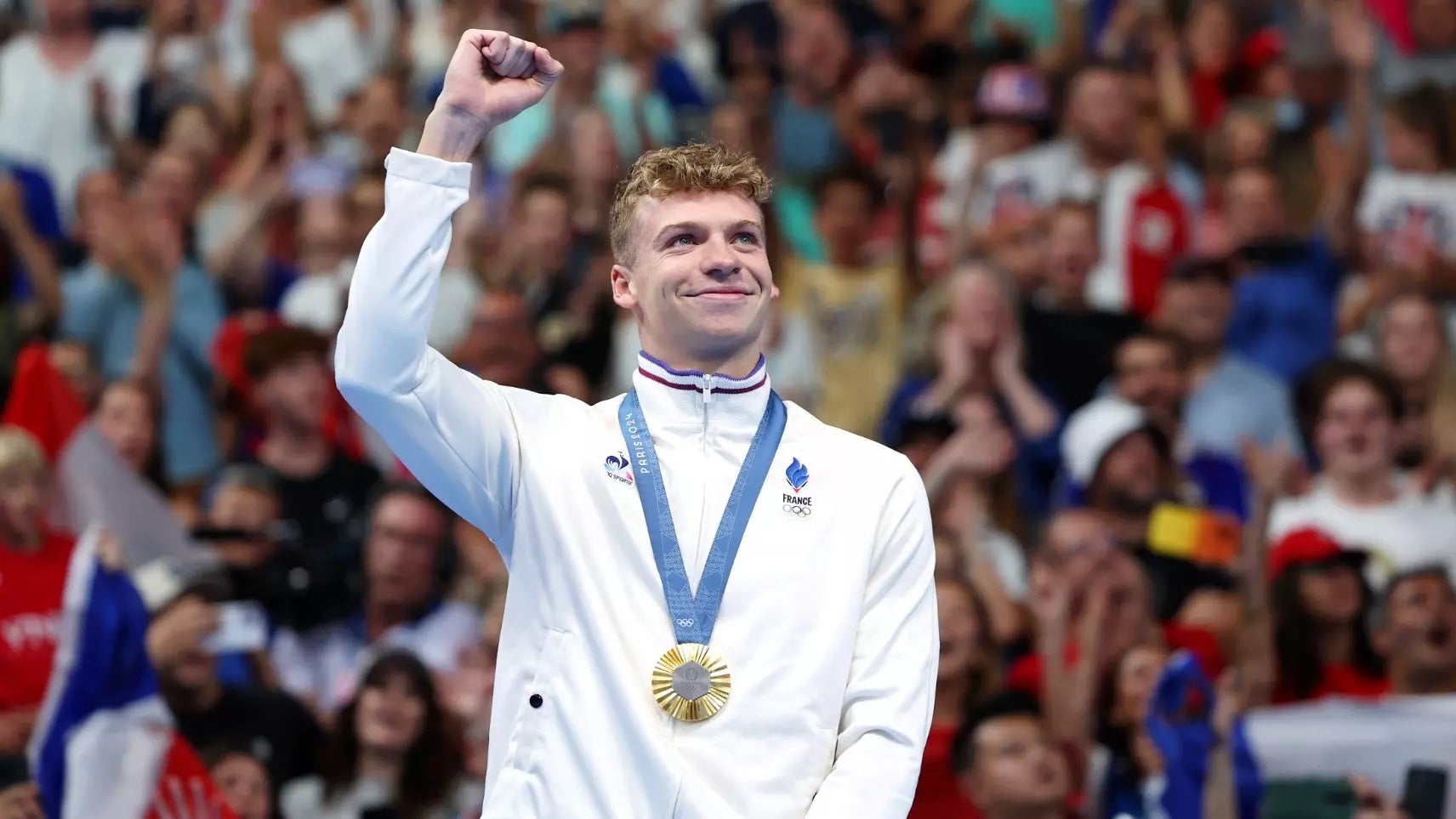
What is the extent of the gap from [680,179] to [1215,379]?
6.02 metres

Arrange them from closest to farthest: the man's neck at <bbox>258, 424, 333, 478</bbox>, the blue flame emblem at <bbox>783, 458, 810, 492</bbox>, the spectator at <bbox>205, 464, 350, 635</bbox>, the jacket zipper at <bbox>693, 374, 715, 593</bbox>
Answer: the jacket zipper at <bbox>693, 374, 715, 593</bbox> → the blue flame emblem at <bbox>783, 458, 810, 492</bbox> → the spectator at <bbox>205, 464, 350, 635</bbox> → the man's neck at <bbox>258, 424, 333, 478</bbox>

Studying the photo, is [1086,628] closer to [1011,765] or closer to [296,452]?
[1011,765]

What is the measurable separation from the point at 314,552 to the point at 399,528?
40cm

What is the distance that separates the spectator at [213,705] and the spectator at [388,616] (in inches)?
22.1

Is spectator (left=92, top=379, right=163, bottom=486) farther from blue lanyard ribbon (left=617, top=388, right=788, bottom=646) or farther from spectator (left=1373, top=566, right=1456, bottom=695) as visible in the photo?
blue lanyard ribbon (left=617, top=388, right=788, bottom=646)

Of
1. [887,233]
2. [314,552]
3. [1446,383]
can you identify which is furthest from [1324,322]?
[314,552]

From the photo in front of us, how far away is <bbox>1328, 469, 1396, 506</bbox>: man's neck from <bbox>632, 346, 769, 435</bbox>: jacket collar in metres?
5.23

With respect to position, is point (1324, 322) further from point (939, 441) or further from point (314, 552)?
point (314, 552)

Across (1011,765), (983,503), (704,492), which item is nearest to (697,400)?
(704,492)

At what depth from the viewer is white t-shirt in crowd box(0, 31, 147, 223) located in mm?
11305

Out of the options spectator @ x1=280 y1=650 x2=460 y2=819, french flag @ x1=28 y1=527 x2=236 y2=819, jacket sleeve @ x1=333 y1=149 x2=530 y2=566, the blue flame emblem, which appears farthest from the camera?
spectator @ x1=280 y1=650 x2=460 y2=819

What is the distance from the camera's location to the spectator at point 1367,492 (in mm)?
8570

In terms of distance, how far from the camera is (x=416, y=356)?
3.74 m

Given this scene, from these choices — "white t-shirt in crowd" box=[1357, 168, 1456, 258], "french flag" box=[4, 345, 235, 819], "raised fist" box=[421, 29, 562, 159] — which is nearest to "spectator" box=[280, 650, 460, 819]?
"french flag" box=[4, 345, 235, 819]
